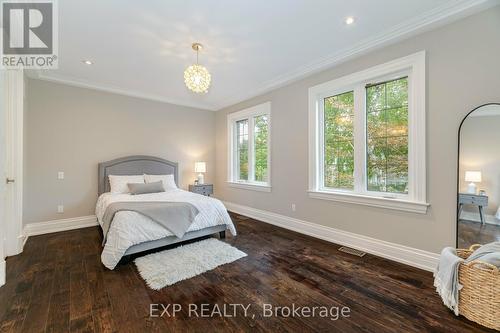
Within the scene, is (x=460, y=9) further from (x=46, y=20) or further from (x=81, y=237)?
(x=81, y=237)

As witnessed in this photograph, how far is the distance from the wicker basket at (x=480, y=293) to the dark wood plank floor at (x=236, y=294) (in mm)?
98

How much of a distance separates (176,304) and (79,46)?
3.34 meters

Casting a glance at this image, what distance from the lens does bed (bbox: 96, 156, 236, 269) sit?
8.15ft

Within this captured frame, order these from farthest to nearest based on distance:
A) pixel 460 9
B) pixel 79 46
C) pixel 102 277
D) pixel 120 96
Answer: pixel 120 96 → pixel 79 46 → pixel 102 277 → pixel 460 9

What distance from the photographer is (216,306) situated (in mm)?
1848

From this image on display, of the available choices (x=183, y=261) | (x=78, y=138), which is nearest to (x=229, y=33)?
(x=183, y=261)

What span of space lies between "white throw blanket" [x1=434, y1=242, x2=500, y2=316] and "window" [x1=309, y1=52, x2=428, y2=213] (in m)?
0.68

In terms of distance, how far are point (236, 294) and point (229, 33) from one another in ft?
9.30

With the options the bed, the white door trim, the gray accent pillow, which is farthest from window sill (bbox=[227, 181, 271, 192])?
the white door trim

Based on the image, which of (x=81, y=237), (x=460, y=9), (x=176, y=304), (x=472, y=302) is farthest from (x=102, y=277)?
(x=460, y=9)

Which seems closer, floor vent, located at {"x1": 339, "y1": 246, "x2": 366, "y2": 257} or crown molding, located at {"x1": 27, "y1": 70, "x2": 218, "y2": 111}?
floor vent, located at {"x1": 339, "y1": 246, "x2": 366, "y2": 257}

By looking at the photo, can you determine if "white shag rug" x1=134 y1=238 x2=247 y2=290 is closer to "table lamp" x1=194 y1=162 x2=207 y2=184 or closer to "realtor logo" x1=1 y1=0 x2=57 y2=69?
"table lamp" x1=194 y1=162 x2=207 y2=184

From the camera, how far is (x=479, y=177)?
2.15 metres

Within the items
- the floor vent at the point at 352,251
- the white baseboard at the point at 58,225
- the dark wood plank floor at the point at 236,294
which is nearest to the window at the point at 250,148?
the floor vent at the point at 352,251
